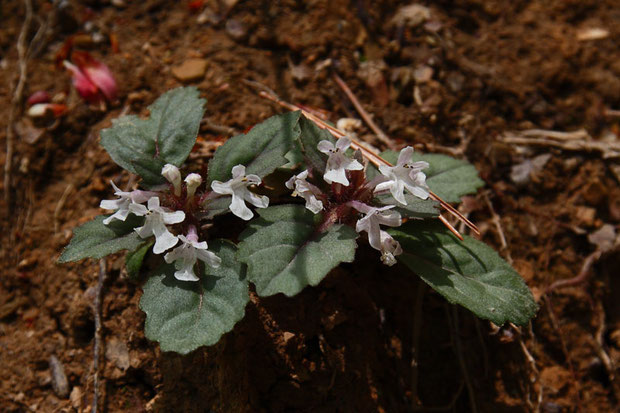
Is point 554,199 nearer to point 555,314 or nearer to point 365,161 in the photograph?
point 555,314

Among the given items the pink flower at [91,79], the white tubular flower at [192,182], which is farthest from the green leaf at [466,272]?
the pink flower at [91,79]

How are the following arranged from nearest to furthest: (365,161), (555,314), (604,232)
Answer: (365,161) < (555,314) < (604,232)

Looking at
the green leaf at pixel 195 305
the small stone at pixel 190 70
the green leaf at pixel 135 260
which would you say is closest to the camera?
the green leaf at pixel 195 305

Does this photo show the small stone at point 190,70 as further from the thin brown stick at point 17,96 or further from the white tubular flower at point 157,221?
the white tubular flower at point 157,221

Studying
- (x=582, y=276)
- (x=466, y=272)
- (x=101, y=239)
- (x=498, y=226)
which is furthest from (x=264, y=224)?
(x=582, y=276)

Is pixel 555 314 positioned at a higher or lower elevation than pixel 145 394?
lower

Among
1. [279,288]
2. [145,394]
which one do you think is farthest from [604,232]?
[145,394]
